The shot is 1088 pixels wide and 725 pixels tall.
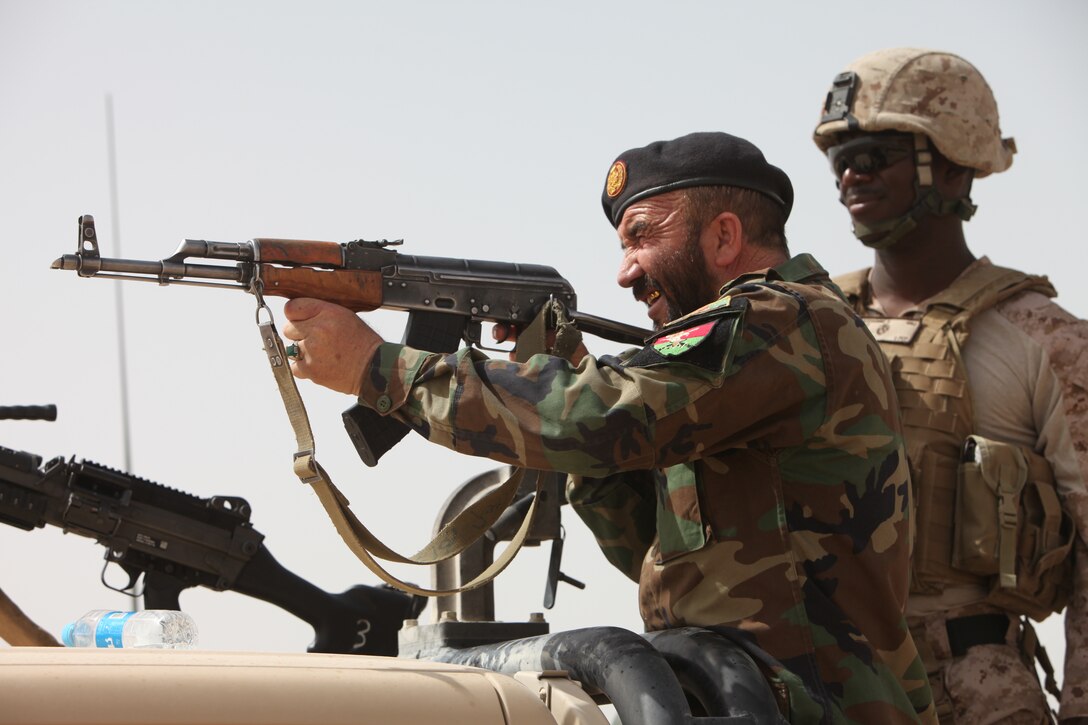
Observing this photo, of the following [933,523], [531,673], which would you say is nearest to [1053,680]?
[933,523]

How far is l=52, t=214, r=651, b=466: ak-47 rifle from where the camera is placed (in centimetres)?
352

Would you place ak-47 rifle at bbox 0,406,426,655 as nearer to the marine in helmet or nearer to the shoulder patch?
the marine in helmet

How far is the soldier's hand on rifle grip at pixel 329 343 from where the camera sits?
3.30 metres

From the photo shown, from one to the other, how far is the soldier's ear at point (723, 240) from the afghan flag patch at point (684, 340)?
1.88ft

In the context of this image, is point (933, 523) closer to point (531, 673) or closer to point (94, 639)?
point (531, 673)

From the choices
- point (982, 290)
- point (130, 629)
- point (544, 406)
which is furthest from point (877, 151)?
point (130, 629)

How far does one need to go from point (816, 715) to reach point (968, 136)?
2787 millimetres

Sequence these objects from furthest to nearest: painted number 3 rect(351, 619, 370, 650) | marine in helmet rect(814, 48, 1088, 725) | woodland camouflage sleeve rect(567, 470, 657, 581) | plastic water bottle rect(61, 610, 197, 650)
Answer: painted number 3 rect(351, 619, 370, 650) → marine in helmet rect(814, 48, 1088, 725) → woodland camouflage sleeve rect(567, 470, 657, 581) → plastic water bottle rect(61, 610, 197, 650)

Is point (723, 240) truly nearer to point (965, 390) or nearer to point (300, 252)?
point (300, 252)

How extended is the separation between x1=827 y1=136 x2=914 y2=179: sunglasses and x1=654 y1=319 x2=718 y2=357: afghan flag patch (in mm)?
2195

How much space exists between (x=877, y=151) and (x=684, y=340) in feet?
7.46

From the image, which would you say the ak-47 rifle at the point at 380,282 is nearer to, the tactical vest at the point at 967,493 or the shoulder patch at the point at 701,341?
the shoulder patch at the point at 701,341

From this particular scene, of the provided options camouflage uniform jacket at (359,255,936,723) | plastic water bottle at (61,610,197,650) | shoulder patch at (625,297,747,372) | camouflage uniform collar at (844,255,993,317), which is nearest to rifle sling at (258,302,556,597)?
camouflage uniform jacket at (359,255,936,723)

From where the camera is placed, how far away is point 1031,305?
486cm
